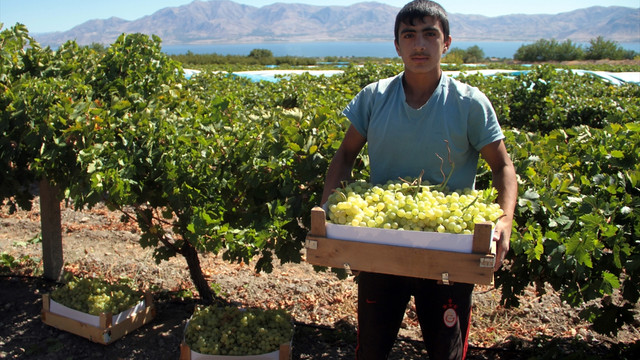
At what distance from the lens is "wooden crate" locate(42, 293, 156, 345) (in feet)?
11.3

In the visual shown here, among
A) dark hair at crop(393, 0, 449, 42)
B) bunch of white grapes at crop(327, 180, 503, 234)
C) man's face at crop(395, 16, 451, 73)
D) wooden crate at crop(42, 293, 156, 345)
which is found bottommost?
wooden crate at crop(42, 293, 156, 345)

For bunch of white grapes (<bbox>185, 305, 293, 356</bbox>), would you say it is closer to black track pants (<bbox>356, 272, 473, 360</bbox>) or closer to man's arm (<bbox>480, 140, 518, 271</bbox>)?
black track pants (<bbox>356, 272, 473, 360</bbox>)

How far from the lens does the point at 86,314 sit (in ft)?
11.6

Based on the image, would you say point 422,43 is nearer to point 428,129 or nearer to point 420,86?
point 420,86

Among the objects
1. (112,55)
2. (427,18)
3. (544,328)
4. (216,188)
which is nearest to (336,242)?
(427,18)

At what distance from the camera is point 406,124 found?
216 cm

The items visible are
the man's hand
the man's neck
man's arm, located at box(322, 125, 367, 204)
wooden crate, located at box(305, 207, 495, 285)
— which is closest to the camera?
wooden crate, located at box(305, 207, 495, 285)

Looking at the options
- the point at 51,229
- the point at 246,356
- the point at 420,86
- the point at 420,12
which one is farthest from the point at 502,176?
the point at 51,229

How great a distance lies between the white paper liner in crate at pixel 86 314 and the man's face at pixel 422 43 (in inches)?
101

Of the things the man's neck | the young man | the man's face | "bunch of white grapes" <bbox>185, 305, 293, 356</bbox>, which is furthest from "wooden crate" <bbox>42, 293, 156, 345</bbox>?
the man's face

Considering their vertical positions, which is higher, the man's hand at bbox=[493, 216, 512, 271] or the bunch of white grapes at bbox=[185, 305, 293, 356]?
the man's hand at bbox=[493, 216, 512, 271]

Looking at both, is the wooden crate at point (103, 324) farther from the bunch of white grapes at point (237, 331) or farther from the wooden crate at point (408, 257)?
the wooden crate at point (408, 257)

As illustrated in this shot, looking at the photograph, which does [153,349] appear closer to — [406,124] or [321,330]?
[321,330]

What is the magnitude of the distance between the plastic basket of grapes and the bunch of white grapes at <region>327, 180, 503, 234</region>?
55.5 inches
